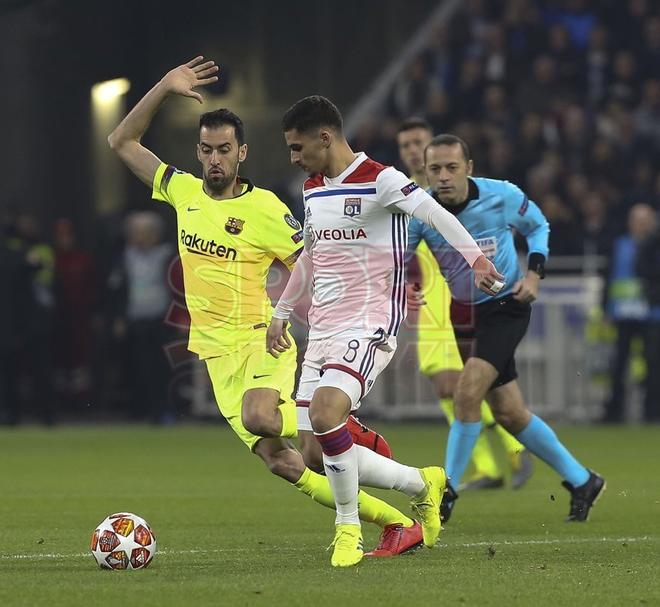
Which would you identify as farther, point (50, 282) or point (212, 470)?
point (50, 282)

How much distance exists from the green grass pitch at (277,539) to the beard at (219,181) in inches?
67.3

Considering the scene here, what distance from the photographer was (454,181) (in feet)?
30.7

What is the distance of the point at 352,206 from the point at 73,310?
1169cm

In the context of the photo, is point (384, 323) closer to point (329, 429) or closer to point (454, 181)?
point (329, 429)

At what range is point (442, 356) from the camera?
11320 mm

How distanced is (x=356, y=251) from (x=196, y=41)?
1419 cm

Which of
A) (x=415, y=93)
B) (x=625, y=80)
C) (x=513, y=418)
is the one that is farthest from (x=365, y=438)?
(x=415, y=93)

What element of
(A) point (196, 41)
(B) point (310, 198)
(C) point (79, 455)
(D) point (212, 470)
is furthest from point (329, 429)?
(A) point (196, 41)

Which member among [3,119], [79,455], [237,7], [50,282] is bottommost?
[79,455]

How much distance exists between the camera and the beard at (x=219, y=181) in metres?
8.77

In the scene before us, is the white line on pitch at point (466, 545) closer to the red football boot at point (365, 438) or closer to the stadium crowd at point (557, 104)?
the red football boot at point (365, 438)

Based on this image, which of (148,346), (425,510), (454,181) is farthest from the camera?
(148,346)

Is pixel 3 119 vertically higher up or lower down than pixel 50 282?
higher up

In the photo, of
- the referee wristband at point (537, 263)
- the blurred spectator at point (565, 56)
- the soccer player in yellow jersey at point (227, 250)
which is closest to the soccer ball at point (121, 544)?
the soccer player in yellow jersey at point (227, 250)
